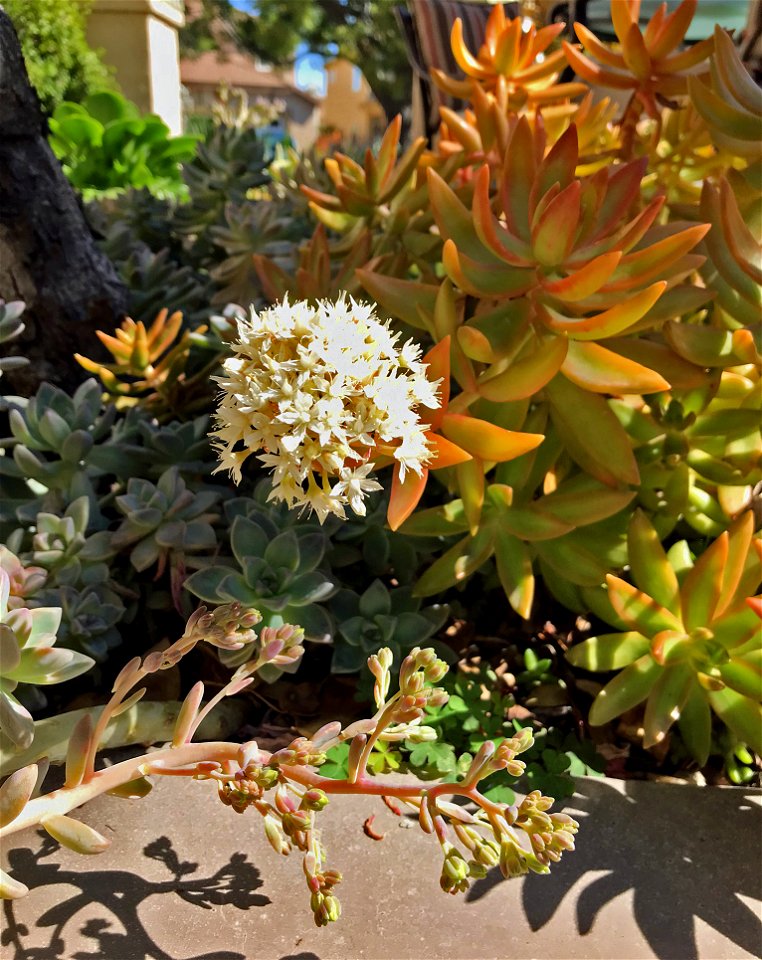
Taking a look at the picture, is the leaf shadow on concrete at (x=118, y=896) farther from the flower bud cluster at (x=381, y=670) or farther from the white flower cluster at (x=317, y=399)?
the white flower cluster at (x=317, y=399)

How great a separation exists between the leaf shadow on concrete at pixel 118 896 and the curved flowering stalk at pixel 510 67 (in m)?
1.14

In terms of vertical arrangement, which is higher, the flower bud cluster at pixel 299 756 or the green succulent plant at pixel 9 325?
the green succulent plant at pixel 9 325

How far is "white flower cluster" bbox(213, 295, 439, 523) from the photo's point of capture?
1.79ft

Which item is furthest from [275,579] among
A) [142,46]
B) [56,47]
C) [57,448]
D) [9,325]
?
[142,46]

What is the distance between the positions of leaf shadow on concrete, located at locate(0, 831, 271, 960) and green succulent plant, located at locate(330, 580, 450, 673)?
0.87 ft

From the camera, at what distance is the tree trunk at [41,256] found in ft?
4.00

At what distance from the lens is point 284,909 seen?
2.39ft

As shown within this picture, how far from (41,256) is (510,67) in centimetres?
83

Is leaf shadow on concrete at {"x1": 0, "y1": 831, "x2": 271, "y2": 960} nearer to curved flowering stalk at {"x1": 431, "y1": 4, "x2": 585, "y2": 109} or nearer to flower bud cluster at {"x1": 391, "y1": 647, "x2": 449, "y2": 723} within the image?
flower bud cluster at {"x1": 391, "y1": 647, "x2": 449, "y2": 723}

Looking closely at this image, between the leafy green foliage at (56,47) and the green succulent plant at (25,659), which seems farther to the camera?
the leafy green foliage at (56,47)

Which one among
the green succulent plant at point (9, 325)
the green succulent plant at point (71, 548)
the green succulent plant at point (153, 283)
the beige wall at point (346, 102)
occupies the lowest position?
the beige wall at point (346, 102)

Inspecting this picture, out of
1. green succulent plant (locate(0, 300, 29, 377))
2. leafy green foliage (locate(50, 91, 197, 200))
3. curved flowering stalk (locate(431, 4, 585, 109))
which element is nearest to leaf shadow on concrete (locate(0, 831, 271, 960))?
green succulent plant (locate(0, 300, 29, 377))

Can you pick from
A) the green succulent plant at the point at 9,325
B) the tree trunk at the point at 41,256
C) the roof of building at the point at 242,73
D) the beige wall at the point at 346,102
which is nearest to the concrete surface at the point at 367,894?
the green succulent plant at the point at 9,325

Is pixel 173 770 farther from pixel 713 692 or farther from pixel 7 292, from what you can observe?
pixel 7 292
